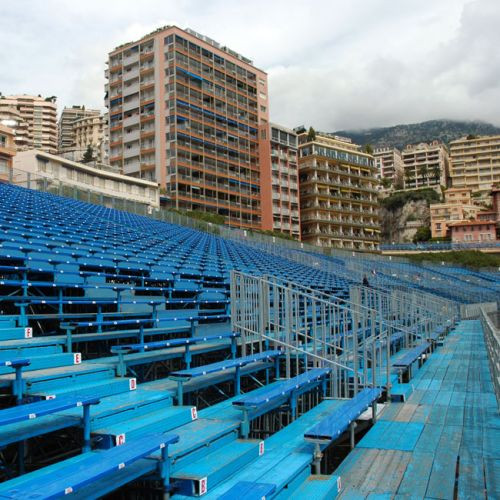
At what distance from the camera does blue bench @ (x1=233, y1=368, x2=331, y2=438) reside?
4715mm

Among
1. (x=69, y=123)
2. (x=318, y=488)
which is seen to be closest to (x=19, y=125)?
(x=69, y=123)

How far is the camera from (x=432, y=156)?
148000mm

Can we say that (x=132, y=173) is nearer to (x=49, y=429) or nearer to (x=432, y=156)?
(x=49, y=429)

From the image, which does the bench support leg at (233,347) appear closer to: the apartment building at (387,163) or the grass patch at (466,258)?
the grass patch at (466,258)

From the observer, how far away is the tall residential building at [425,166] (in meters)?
135

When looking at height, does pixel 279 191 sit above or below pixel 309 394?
above

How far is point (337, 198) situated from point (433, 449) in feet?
224

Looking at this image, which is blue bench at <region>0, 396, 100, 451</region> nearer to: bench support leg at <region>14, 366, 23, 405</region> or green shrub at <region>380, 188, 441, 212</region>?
bench support leg at <region>14, 366, 23, 405</region>

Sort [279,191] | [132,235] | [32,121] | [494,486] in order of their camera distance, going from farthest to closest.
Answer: [32,121] < [279,191] < [132,235] < [494,486]

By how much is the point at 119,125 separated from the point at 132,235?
4625cm

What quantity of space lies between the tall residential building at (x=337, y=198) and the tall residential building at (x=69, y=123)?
3318 inches

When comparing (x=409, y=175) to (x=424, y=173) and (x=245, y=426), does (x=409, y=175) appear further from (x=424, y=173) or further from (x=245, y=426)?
(x=245, y=426)

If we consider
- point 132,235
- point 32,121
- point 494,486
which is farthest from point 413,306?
point 32,121

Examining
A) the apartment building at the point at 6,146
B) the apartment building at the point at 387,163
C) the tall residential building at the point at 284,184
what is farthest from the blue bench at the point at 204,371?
the apartment building at the point at 387,163
